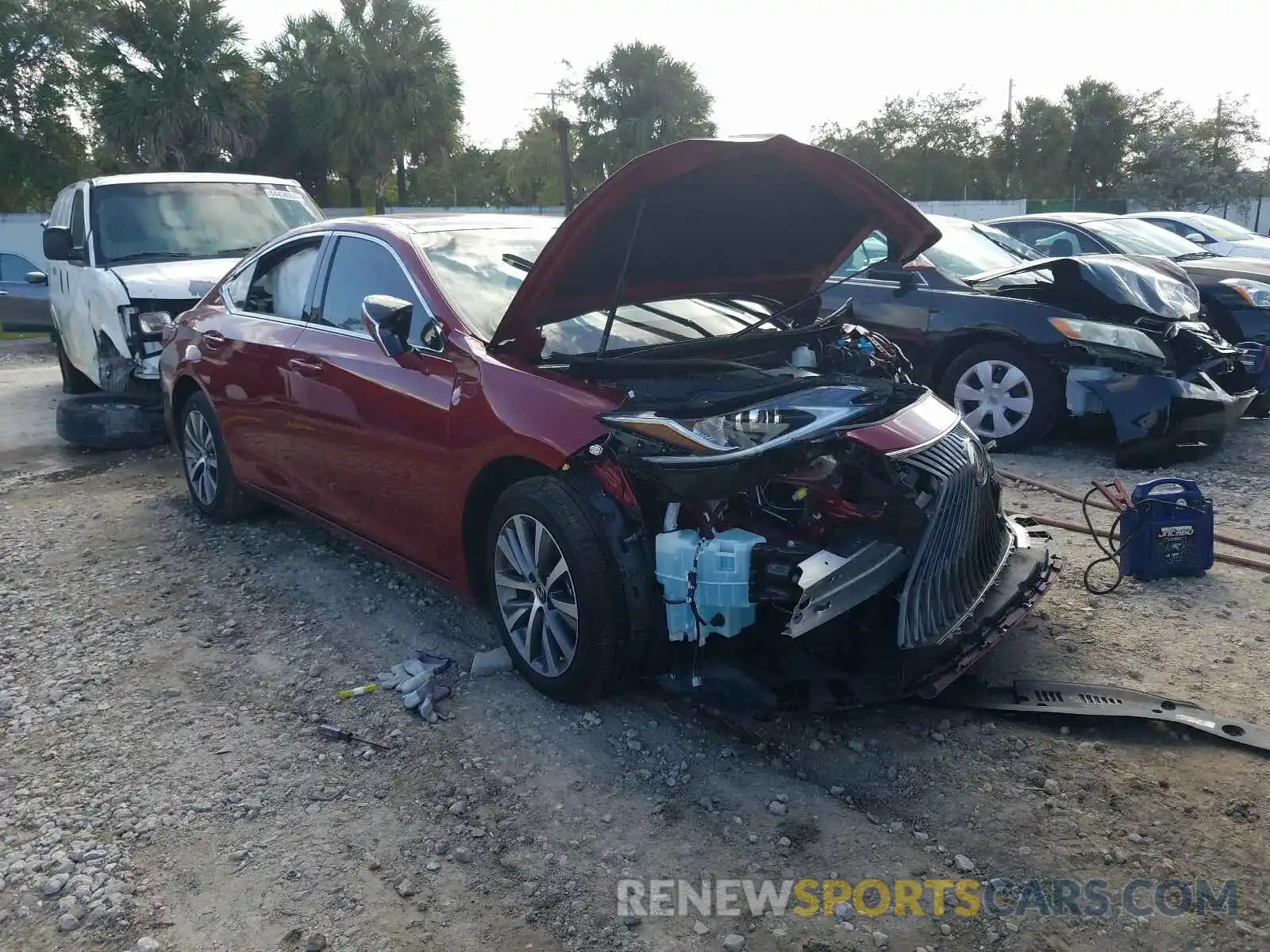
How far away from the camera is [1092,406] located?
659 cm

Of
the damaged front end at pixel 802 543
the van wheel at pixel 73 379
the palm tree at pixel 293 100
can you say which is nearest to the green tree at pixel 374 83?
the palm tree at pixel 293 100

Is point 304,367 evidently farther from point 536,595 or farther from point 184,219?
point 184,219

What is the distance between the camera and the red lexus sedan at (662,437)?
125 inches

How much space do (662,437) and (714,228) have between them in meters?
1.32

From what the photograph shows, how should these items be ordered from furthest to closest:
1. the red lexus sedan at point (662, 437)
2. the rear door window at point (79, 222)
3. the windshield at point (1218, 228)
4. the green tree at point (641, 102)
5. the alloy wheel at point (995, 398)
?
the green tree at point (641, 102) → the windshield at point (1218, 228) → the rear door window at point (79, 222) → the alloy wheel at point (995, 398) → the red lexus sedan at point (662, 437)

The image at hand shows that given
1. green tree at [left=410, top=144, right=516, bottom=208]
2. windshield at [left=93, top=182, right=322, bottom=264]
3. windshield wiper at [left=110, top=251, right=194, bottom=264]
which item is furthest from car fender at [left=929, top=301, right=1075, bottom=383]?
green tree at [left=410, top=144, right=516, bottom=208]

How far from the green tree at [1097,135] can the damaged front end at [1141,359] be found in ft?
143

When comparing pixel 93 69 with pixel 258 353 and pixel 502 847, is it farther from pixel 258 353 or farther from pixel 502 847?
pixel 502 847

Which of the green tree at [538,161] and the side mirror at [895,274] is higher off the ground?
the green tree at [538,161]

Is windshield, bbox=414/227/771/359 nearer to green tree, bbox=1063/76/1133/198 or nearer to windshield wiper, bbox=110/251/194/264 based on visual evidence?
windshield wiper, bbox=110/251/194/264

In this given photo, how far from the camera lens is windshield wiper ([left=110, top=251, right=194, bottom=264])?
8141 millimetres

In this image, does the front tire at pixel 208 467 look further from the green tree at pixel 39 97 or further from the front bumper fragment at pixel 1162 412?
the green tree at pixel 39 97

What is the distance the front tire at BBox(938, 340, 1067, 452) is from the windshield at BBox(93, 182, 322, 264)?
17.8ft

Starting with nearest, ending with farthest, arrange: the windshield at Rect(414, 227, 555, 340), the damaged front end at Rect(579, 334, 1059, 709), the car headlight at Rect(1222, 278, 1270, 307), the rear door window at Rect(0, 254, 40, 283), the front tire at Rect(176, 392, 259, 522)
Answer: the damaged front end at Rect(579, 334, 1059, 709), the windshield at Rect(414, 227, 555, 340), the front tire at Rect(176, 392, 259, 522), the car headlight at Rect(1222, 278, 1270, 307), the rear door window at Rect(0, 254, 40, 283)
